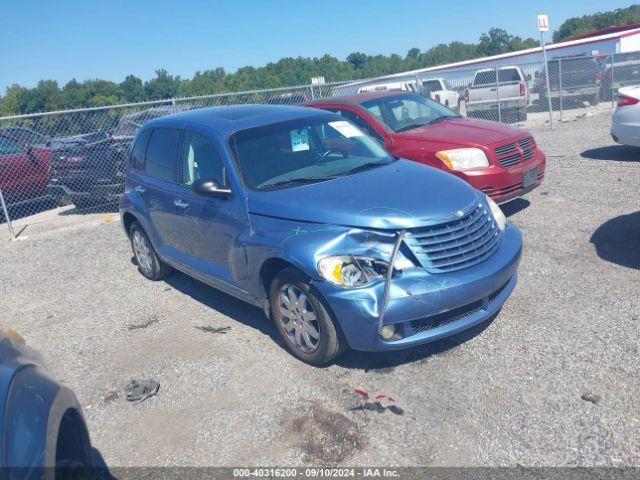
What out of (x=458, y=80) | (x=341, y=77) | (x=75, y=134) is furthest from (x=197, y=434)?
(x=341, y=77)

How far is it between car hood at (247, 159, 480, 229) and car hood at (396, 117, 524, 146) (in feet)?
8.16

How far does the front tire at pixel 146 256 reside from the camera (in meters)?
6.63

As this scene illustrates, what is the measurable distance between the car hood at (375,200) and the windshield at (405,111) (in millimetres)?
3238

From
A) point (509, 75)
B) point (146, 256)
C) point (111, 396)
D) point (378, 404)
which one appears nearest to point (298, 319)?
point (378, 404)

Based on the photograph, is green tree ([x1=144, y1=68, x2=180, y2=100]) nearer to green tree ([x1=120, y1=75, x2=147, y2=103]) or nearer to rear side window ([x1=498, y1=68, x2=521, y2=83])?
green tree ([x1=120, y1=75, x2=147, y2=103])

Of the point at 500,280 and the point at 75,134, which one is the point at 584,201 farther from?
Result: the point at 75,134

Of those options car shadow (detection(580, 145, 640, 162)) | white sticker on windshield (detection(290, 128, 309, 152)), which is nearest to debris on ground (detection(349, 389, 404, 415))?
white sticker on windshield (detection(290, 128, 309, 152))

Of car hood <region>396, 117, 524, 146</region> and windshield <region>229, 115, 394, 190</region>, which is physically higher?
windshield <region>229, 115, 394, 190</region>

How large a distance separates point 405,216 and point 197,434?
195 centimetres

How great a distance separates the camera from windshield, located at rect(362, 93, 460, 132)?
8.01m

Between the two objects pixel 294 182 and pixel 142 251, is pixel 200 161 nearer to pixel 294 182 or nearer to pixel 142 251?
pixel 294 182

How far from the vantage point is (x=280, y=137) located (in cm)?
520

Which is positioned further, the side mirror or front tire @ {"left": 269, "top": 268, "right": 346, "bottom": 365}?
the side mirror

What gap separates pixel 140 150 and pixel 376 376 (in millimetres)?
3713
